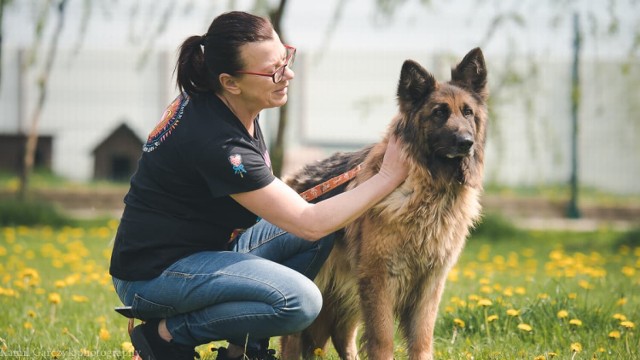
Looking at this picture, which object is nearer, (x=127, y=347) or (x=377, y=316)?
(x=377, y=316)

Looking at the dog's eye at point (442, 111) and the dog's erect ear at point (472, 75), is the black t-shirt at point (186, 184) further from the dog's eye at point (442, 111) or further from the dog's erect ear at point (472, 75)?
the dog's erect ear at point (472, 75)

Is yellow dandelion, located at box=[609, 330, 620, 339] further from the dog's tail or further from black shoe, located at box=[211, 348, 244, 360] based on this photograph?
black shoe, located at box=[211, 348, 244, 360]

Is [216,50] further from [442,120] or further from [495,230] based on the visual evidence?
[495,230]

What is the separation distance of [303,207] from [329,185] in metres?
0.72

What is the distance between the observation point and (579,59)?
1155 centimetres

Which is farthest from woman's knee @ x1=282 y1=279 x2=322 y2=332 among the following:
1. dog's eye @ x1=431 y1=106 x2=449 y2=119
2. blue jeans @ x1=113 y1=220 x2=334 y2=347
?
dog's eye @ x1=431 y1=106 x2=449 y2=119

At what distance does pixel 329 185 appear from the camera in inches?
155

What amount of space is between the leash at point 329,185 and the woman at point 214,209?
0.52 metres

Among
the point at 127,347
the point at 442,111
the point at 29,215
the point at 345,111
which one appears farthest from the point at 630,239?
the point at 29,215

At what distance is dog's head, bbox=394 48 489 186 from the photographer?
144 inches

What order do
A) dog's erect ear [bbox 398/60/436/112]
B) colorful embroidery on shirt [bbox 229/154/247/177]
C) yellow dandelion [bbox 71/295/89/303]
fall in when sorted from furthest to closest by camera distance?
1. yellow dandelion [bbox 71/295/89/303]
2. dog's erect ear [bbox 398/60/436/112]
3. colorful embroidery on shirt [bbox 229/154/247/177]

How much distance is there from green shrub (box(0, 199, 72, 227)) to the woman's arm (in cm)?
876

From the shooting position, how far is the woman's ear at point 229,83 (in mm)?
3201

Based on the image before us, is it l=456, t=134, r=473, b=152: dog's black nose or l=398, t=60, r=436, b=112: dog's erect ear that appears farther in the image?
l=398, t=60, r=436, b=112: dog's erect ear
